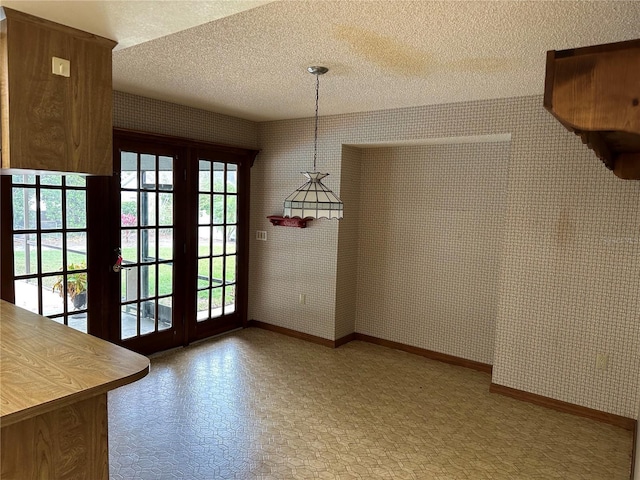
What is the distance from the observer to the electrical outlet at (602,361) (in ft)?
10.8

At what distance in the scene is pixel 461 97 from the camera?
3676 millimetres

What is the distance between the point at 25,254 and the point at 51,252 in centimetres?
19

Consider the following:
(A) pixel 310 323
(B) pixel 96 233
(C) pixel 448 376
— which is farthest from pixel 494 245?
(B) pixel 96 233

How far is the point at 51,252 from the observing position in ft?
11.7

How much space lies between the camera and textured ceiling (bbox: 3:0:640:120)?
77.1 inches

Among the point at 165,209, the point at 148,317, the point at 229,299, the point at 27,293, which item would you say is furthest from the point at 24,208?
the point at 229,299

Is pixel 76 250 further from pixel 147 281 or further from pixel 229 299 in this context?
pixel 229 299

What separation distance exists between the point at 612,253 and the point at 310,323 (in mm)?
2884

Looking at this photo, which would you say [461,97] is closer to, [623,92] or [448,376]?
[448,376]

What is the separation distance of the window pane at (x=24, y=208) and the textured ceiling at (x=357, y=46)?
1.11 meters

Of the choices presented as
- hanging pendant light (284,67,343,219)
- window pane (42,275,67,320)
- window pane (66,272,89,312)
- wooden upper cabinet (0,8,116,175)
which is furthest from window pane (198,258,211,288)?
wooden upper cabinet (0,8,116,175)

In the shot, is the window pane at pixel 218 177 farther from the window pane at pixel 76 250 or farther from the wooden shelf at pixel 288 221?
the window pane at pixel 76 250

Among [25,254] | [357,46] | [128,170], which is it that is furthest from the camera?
[128,170]

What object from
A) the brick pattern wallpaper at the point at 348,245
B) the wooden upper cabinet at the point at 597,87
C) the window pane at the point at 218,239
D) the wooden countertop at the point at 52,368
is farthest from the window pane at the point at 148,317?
the wooden upper cabinet at the point at 597,87
